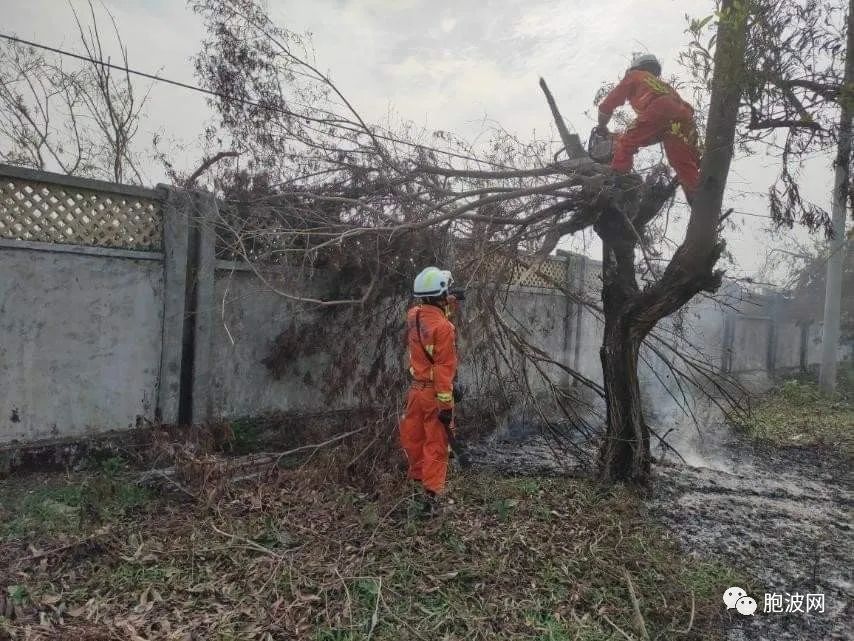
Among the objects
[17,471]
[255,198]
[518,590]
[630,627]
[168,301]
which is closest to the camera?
[630,627]

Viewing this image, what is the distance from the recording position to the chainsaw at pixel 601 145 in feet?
17.4

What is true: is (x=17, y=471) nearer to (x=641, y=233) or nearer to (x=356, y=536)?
(x=356, y=536)

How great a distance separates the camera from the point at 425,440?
14.3ft

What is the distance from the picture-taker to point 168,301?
5.25 meters

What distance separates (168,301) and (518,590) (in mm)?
3861

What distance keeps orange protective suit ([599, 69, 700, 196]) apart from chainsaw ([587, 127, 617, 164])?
213mm

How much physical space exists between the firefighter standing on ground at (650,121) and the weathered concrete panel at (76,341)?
421 centimetres

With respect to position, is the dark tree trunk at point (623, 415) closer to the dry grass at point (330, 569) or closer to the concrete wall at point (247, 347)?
the dry grass at point (330, 569)

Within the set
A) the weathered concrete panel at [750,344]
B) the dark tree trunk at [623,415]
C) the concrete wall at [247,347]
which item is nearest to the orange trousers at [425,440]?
the dark tree trunk at [623,415]

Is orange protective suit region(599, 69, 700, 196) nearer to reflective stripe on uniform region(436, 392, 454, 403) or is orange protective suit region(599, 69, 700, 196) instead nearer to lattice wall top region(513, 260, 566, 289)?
reflective stripe on uniform region(436, 392, 454, 403)

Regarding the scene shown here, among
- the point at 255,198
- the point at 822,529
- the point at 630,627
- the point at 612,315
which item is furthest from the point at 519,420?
the point at 630,627

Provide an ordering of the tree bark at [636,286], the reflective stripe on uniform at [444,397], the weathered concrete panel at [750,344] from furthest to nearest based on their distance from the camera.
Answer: the weathered concrete panel at [750,344]
the tree bark at [636,286]
the reflective stripe on uniform at [444,397]

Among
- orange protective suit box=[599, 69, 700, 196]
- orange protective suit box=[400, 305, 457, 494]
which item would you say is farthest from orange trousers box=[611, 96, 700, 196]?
orange protective suit box=[400, 305, 457, 494]

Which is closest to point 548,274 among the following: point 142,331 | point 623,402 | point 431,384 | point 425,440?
point 623,402
